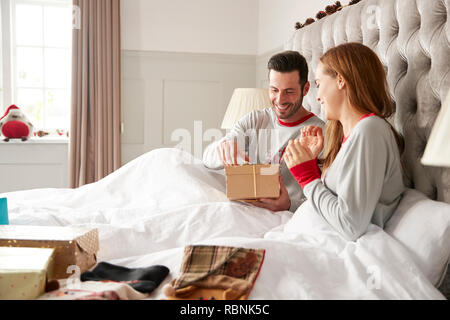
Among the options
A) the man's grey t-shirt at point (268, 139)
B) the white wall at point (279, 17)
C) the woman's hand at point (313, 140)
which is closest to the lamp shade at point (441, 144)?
the woman's hand at point (313, 140)

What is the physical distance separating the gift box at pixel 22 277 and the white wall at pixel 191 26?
10.0ft

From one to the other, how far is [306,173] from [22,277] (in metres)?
0.89

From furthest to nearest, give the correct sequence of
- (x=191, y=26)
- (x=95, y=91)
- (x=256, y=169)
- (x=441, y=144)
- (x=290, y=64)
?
(x=191, y=26)
(x=95, y=91)
(x=290, y=64)
(x=256, y=169)
(x=441, y=144)

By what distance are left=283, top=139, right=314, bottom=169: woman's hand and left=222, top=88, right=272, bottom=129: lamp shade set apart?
1542mm

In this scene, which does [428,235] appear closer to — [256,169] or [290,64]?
[256,169]

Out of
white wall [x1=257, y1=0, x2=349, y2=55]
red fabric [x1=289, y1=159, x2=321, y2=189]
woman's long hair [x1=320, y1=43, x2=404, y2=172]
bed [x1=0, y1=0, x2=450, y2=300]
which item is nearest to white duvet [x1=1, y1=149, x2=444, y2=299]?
bed [x1=0, y1=0, x2=450, y2=300]

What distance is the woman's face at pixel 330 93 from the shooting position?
1477 mm

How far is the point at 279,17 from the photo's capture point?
360cm

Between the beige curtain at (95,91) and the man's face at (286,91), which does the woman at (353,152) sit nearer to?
the man's face at (286,91)

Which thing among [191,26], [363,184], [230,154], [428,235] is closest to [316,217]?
[363,184]

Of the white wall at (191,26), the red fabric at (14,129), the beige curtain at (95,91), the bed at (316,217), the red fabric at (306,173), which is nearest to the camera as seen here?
the bed at (316,217)

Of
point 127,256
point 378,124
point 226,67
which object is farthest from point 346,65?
point 226,67

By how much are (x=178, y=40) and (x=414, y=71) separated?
8.93ft

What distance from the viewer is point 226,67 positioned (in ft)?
13.4
